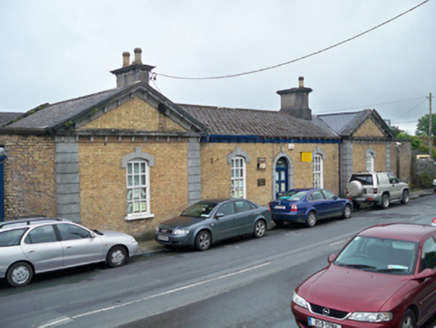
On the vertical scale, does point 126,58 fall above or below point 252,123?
above

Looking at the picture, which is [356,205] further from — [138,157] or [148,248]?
[148,248]

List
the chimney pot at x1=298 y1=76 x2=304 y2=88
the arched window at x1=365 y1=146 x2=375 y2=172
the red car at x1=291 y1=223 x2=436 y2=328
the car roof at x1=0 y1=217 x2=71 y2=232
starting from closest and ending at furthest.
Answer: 1. the red car at x1=291 y1=223 x2=436 y2=328
2. the car roof at x1=0 y1=217 x2=71 y2=232
3. the chimney pot at x1=298 y1=76 x2=304 y2=88
4. the arched window at x1=365 y1=146 x2=375 y2=172

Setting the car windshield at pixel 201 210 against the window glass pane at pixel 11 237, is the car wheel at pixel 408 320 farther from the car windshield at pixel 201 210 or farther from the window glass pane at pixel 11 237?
the car windshield at pixel 201 210

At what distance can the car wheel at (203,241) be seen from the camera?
1262 cm

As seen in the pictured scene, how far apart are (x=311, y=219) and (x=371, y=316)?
453 inches

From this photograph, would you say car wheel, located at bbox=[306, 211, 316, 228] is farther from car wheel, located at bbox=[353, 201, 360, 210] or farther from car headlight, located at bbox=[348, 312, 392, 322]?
car headlight, located at bbox=[348, 312, 392, 322]

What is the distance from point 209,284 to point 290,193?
347 inches

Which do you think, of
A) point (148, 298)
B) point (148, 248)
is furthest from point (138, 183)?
point (148, 298)

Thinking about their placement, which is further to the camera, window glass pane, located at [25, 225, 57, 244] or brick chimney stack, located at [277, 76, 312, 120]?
brick chimney stack, located at [277, 76, 312, 120]

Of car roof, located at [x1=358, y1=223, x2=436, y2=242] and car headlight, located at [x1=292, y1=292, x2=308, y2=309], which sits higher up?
car roof, located at [x1=358, y1=223, x2=436, y2=242]

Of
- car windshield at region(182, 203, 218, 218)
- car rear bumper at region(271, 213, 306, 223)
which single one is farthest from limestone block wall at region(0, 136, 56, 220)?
car rear bumper at region(271, 213, 306, 223)

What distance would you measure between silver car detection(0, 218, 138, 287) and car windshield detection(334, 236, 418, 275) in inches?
253

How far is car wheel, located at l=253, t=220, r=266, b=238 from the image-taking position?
47.8ft

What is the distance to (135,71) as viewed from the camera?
667 inches
